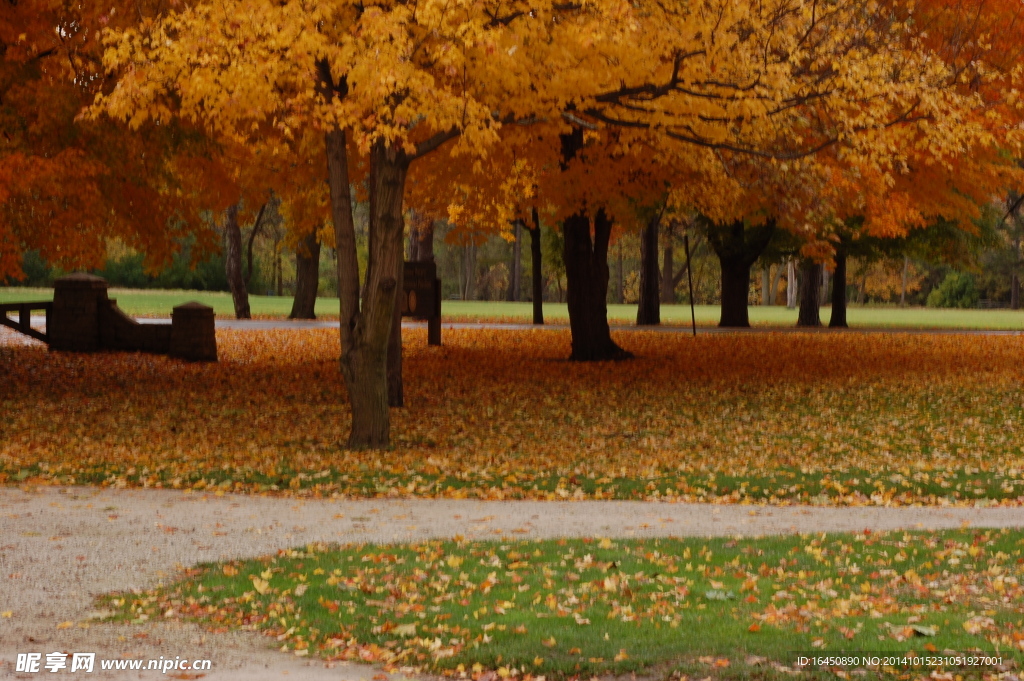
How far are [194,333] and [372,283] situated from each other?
11.9 m

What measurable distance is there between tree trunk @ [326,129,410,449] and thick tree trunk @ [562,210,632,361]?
1072 centimetres

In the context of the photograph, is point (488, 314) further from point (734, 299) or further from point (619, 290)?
point (619, 290)

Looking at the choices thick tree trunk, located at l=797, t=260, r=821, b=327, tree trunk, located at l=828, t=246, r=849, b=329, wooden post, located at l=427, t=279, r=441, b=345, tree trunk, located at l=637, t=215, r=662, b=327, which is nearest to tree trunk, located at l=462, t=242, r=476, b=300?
thick tree trunk, located at l=797, t=260, r=821, b=327

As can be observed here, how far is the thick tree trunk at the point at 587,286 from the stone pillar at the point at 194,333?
7.50 metres

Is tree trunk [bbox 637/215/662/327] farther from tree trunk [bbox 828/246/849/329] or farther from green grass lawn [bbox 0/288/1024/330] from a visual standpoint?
tree trunk [bbox 828/246/849/329]

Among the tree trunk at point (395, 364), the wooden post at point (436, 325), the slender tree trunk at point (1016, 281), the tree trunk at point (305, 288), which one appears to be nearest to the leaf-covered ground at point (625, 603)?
the tree trunk at point (395, 364)

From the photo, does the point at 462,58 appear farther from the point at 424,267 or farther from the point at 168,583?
the point at 424,267

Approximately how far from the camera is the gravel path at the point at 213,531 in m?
6.43

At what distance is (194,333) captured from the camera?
2527 cm

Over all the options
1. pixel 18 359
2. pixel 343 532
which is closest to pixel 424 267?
pixel 18 359

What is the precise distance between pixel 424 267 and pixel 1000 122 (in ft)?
42.9

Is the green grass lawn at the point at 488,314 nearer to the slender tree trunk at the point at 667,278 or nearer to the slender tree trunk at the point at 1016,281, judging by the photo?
the slender tree trunk at the point at 667,278

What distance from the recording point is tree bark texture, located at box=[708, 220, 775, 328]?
1348 inches

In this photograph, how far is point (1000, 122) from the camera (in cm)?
2134
